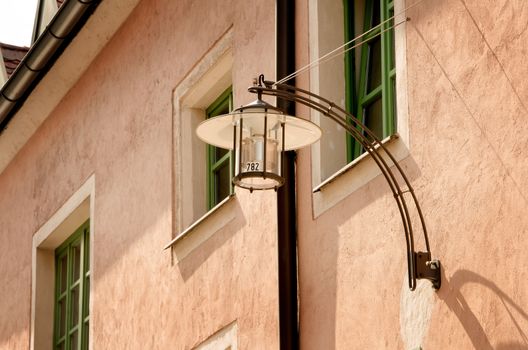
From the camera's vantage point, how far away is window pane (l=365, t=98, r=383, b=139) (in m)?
10.9

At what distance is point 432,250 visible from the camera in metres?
9.67

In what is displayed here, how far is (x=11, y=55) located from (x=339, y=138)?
9.24 meters

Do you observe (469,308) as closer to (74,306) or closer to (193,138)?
(193,138)

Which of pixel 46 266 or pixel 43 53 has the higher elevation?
pixel 43 53

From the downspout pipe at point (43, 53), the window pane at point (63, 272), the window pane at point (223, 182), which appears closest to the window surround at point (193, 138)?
the window pane at point (223, 182)

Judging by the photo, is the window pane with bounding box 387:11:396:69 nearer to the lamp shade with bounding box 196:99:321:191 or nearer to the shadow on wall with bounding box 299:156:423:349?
the shadow on wall with bounding box 299:156:423:349

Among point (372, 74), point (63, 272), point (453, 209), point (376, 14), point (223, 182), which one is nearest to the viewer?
point (453, 209)

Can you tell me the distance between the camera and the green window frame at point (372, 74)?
10.7 metres

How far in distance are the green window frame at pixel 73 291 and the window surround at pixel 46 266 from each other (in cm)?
6

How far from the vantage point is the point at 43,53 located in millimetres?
15930

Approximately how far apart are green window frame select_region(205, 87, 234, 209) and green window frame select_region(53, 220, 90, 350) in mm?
2814

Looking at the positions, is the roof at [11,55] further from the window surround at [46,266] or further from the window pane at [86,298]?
the window pane at [86,298]

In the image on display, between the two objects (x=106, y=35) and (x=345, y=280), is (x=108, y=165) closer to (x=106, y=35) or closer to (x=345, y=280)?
(x=106, y=35)

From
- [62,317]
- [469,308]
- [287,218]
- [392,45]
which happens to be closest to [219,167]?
[287,218]
